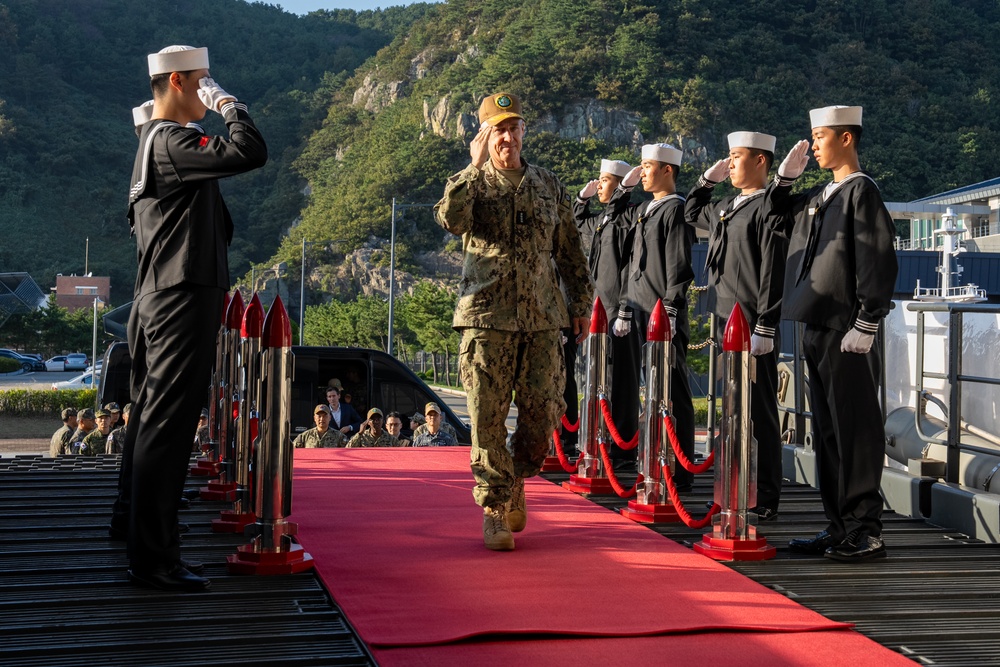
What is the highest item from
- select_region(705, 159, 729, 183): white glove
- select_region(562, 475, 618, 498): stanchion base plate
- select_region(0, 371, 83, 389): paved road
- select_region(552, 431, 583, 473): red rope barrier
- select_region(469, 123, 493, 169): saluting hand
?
select_region(705, 159, 729, 183): white glove

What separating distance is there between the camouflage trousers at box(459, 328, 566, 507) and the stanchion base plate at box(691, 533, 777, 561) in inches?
38.1

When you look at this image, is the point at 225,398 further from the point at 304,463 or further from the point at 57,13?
the point at 57,13

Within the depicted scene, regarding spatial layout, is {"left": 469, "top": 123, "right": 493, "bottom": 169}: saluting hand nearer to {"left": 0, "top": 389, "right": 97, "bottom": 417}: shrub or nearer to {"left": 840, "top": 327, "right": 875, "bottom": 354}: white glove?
{"left": 840, "top": 327, "right": 875, "bottom": 354}: white glove

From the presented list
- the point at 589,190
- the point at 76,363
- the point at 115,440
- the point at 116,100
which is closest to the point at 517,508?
the point at 589,190

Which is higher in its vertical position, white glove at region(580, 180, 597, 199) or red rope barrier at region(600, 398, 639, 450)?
white glove at region(580, 180, 597, 199)

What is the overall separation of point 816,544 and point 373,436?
25.3 ft

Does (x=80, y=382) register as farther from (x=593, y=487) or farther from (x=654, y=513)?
(x=654, y=513)

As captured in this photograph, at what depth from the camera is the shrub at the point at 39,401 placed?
124ft

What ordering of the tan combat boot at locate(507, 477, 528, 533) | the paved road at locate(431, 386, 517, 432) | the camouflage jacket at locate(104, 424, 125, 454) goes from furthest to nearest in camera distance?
the paved road at locate(431, 386, 517, 432), the camouflage jacket at locate(104, 424, 125, 454), the tan combat boot at locate(507, 477, 528, 533)

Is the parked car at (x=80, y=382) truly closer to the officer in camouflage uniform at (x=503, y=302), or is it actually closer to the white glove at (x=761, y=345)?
the white glove at (x=761, y=345)

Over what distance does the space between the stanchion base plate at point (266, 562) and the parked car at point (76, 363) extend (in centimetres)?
7525

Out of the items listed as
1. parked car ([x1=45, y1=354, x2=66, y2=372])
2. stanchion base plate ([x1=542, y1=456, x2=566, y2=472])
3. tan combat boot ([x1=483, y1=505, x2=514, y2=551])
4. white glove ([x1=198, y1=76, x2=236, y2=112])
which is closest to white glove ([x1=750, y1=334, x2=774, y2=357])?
tan combat boot ([x1=483, y1=505, x2=514, y2=551])

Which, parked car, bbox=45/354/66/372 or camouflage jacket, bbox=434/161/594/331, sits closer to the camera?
camouflage jacket, bbox=434/161/594/331

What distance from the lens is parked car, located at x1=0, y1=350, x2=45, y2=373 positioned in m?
71.8
